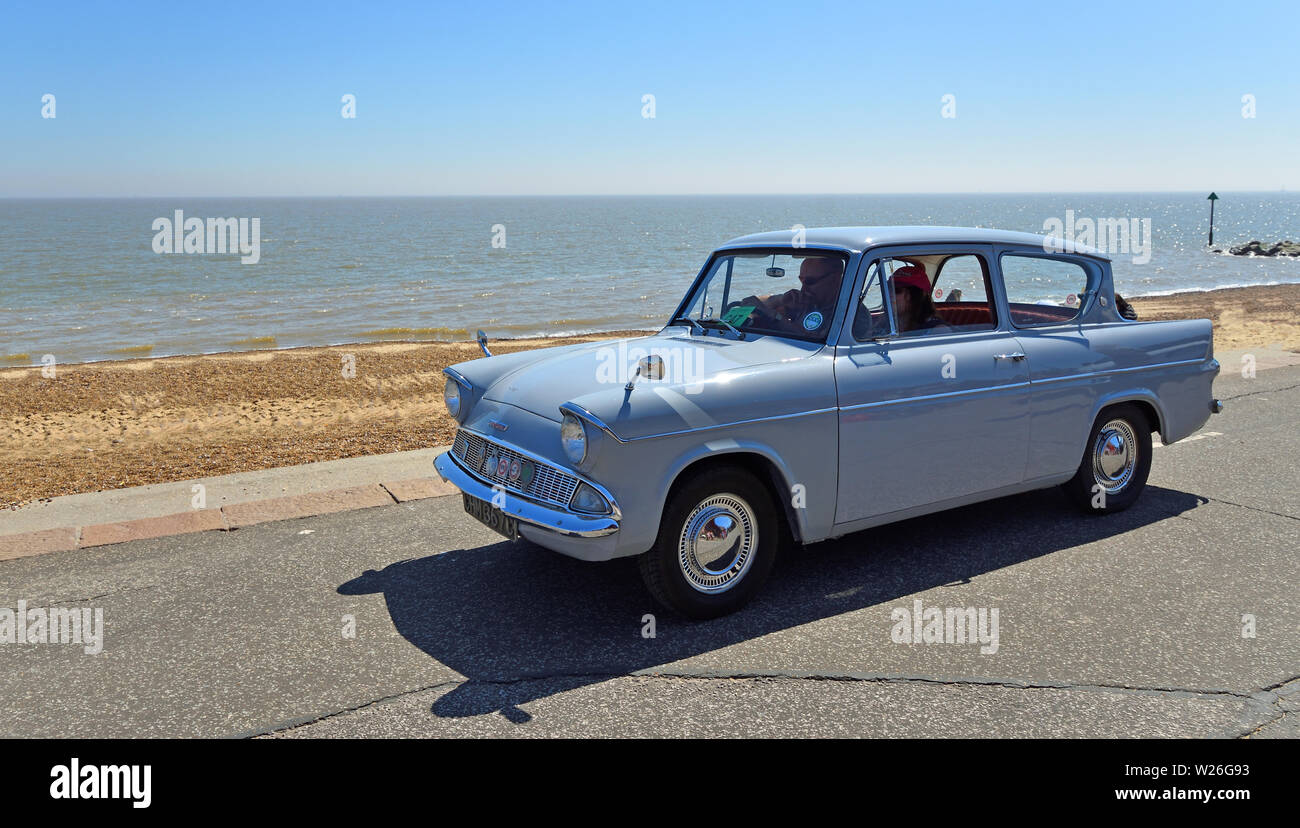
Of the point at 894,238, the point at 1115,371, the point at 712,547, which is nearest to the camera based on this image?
the point at 712,547

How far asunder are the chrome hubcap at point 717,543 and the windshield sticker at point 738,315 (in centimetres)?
123

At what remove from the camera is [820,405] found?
445 centimetres

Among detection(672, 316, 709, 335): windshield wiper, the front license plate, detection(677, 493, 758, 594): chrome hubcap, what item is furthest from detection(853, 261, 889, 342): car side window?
the front license plate

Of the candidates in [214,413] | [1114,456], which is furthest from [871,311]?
[214,413]

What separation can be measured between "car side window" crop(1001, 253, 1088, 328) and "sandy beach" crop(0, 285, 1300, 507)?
15.9ft

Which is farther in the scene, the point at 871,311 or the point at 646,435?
the point at 871,311

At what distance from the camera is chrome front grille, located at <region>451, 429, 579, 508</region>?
4098 millimetres

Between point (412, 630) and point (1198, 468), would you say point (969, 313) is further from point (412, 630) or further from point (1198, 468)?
point (412, 630)

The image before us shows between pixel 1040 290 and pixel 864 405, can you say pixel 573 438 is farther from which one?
pixel 1040 290

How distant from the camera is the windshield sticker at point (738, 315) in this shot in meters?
5.18

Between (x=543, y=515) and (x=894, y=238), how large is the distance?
2.35 meters

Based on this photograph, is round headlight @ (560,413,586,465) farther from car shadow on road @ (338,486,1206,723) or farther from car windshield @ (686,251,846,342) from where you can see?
car windshield @ (686,251,846,342)
